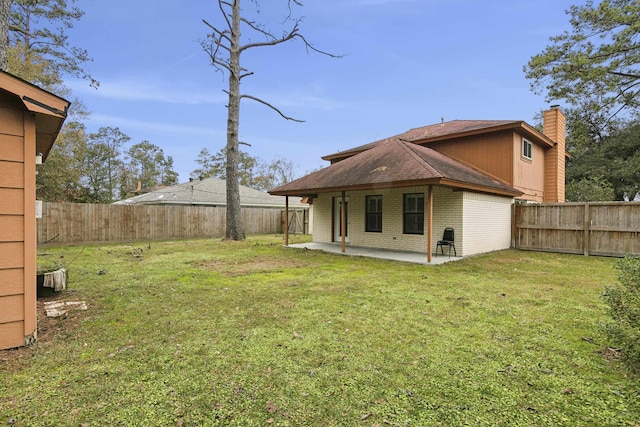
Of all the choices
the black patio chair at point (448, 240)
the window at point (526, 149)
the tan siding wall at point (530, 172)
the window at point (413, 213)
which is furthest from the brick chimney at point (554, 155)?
the window at point (413, 213)

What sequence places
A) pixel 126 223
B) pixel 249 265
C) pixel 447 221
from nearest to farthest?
pixel 249 265 → pixel 447 221 → pixel 126 223

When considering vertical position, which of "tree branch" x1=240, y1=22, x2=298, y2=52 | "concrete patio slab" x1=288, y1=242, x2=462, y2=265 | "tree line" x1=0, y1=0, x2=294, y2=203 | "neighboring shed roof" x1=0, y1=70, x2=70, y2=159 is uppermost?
"tree branch" x1=240, y1=22, x2=298, y2=52

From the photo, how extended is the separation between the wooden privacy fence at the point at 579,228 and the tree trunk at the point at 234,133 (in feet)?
36.9

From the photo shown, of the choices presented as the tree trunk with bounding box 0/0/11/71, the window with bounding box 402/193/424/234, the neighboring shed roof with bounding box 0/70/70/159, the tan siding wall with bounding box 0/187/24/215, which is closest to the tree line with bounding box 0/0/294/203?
the tree trunk with bounding box 0/0/11/71

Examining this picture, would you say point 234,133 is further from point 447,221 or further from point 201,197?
point 447,221

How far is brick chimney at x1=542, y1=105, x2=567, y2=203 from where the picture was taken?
13.5 m

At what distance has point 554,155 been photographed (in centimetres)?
1373

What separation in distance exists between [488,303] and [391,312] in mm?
1621

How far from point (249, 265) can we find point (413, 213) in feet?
18.6

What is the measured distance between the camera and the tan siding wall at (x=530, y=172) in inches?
449

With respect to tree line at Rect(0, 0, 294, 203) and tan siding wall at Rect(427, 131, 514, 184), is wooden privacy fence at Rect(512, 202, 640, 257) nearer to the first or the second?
tan siding wall at Rect(427, 131, 514, 184)

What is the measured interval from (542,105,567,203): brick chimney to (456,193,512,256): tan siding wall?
4.13 metres

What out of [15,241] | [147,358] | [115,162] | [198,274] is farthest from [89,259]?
[115,162]

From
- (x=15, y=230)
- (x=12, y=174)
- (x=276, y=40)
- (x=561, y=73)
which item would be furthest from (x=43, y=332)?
(x=561, y=73)
